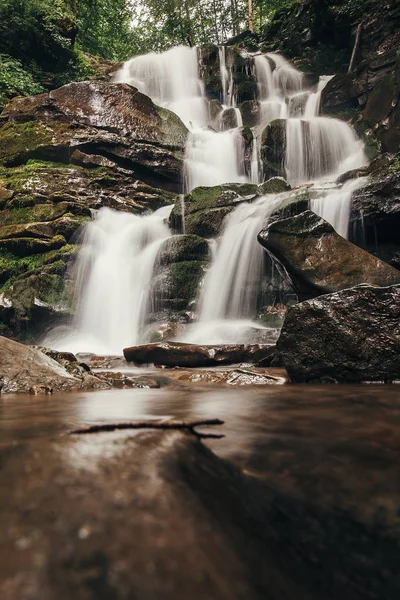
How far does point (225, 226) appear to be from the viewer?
11422mm

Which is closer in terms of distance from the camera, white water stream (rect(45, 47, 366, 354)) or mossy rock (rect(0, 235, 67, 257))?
white water stream (rect(45, 47, 366, 354))

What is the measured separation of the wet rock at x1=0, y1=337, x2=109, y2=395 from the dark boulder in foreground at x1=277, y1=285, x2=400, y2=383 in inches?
94.7

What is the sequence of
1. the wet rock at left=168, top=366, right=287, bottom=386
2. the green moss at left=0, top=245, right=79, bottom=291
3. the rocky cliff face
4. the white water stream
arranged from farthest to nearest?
1. the green moss at left=0, top=245, right=79, bottom=291
2. the rocky cliff face
3. the white water stream
4. the wet rock at left=168, top=366, right=287, bottom=386

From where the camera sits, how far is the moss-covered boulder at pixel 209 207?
11.6 m

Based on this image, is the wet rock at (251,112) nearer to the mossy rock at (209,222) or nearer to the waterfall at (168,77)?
the waterfall at (168,77)

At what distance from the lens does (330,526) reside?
3.77 ft

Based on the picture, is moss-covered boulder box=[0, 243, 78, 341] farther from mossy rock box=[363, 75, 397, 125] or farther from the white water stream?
mossy rock box=[363, 75, 397, 125]

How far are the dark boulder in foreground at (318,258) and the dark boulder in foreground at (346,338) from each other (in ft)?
6.13

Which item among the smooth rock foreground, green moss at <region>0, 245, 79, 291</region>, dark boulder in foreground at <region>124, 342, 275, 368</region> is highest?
green moss at <region>0, 245, 79, 291</region>

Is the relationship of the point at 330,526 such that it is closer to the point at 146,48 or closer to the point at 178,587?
the point at 178,587

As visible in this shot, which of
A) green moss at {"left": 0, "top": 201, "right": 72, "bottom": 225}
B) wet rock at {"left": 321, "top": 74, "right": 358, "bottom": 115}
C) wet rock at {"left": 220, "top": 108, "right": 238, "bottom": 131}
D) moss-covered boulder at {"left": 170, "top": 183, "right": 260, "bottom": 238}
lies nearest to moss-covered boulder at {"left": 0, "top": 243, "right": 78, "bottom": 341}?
green moss at {"left": 0, "top": 201, "right": 72, "bottom": 225}

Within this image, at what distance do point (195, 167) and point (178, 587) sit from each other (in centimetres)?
1683

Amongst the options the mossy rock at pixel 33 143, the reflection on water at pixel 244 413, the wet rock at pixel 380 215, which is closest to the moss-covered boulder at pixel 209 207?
the wet rock at pixel 380 215

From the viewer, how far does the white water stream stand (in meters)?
9.89
